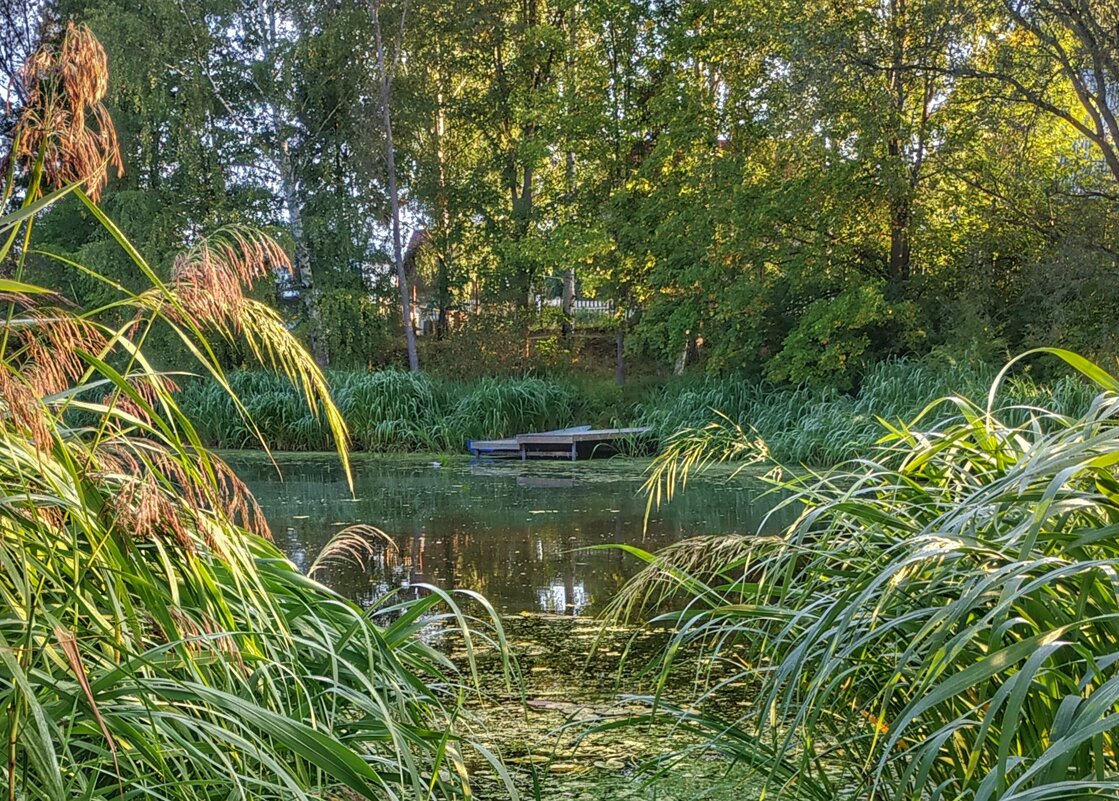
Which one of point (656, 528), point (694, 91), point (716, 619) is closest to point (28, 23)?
point (694, 91)

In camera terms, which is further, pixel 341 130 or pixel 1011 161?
pixel 341 130

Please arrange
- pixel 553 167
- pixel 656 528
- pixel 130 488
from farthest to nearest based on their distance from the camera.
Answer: pixel 553 167
pixel 656 528
pixel 130 488

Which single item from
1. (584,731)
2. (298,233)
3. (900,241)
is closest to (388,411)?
(298,233)

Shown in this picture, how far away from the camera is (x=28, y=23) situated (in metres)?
19.5

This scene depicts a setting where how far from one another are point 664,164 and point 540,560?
9.48 metres

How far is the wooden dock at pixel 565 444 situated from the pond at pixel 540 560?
2.06 ft

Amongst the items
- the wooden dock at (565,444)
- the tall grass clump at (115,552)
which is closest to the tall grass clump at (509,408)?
the wooden dock at (565,444)

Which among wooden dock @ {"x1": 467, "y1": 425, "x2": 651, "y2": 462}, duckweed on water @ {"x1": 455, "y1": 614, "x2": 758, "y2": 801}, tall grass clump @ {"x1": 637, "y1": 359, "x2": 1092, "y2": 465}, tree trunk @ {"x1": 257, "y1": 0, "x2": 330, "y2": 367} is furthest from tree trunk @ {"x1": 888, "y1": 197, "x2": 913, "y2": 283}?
duckweed on water @ {"x1": 455, "y1": 614, "x2": 758, "y2": 801}

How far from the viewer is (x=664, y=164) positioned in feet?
48.5

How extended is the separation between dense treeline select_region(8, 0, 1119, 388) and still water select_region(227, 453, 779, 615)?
3410 millimetres

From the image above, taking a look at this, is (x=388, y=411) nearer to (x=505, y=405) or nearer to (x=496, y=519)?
(x=505, y=405)

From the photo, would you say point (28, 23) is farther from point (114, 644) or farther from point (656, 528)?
point (114, 644)

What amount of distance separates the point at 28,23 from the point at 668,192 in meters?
12.7

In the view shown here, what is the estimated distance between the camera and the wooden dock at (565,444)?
12289mm
